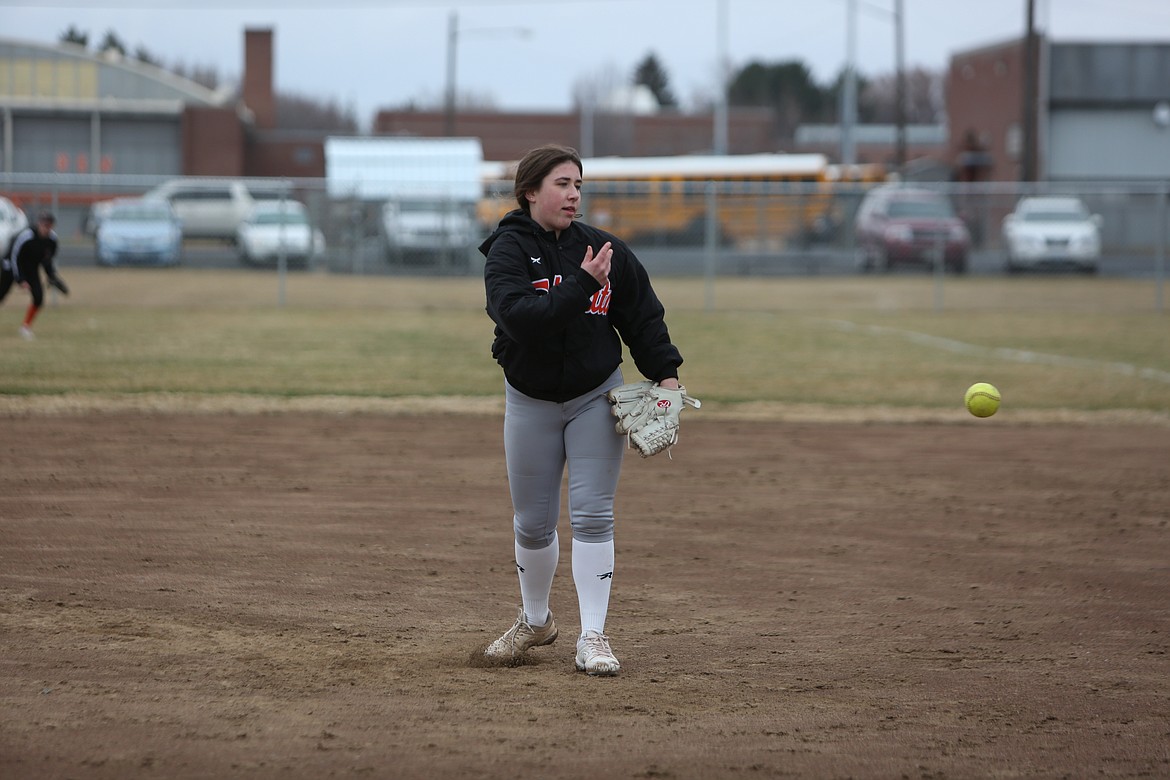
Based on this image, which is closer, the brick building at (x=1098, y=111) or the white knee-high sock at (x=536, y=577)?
the white knee-high sock at (x=536, y=577)

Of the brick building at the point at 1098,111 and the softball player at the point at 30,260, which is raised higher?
the brick building at the point at 1098,111

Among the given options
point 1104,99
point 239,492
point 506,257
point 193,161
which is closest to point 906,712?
point 506,257

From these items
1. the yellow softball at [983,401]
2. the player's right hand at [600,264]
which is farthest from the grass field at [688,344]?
the player's right hand at [600,264]

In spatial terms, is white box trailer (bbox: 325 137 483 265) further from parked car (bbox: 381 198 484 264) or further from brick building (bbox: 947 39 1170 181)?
brick building (bbox: 947 39 1170 181)

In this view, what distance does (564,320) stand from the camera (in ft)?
15.1

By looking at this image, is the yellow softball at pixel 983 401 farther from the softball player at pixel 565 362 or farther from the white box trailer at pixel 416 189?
the white box trailer at pixel 416 189

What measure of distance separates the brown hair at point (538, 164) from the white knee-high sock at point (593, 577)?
133cm

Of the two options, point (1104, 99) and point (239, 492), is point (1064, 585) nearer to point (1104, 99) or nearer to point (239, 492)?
point (239, 492)

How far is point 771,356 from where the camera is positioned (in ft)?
56.5

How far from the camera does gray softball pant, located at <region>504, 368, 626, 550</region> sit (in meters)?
4.94

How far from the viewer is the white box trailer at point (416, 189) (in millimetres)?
28625

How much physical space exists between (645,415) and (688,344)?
13.6m

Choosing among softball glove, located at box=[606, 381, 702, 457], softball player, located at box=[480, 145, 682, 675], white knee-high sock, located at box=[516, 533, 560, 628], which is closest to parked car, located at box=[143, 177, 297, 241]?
white knee-high sock, located at box=[516, 533, 560, 628]

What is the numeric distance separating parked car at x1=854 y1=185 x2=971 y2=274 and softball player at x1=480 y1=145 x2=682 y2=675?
80.4 ft
